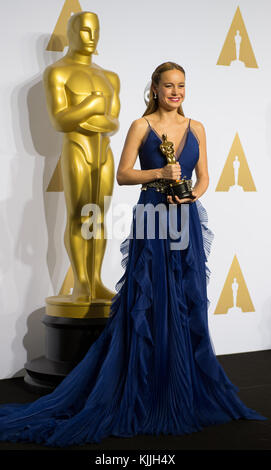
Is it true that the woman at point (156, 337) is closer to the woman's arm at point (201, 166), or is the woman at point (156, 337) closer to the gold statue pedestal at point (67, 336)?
the woman's arm at point (201, 166)

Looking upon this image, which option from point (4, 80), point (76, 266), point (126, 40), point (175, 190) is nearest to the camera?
point (175, 190)

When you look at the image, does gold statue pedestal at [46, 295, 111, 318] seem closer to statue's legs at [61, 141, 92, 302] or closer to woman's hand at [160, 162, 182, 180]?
statue's legs at [61, 141, 92, 302]

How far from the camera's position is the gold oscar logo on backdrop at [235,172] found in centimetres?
497

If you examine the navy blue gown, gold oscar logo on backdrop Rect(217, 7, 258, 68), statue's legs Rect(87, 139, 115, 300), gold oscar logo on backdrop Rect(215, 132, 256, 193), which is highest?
gold oscar logo on backdrop Rect(217, 7, 258, 68)

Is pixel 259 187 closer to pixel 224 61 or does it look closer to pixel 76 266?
pixel 224 61

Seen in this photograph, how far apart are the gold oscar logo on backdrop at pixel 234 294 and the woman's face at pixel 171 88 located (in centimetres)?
227

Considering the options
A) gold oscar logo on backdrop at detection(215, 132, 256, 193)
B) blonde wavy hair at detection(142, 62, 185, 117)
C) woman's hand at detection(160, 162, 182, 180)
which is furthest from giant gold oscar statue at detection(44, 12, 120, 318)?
gold oscar logo on backdrop at detection(215, 132, 256, 193)

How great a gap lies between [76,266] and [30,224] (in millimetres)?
619

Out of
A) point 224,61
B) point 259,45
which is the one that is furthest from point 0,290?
point 259,45

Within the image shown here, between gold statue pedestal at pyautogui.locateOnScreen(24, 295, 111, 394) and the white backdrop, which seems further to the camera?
the white backdrop

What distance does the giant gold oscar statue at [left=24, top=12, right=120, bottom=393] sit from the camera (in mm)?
3592

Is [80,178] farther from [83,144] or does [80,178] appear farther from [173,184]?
[173,184]

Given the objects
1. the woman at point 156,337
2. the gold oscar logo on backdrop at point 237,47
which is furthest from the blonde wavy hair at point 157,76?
the gold oscar logo on backdrop at point 237,47

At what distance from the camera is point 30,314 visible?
4223mm
